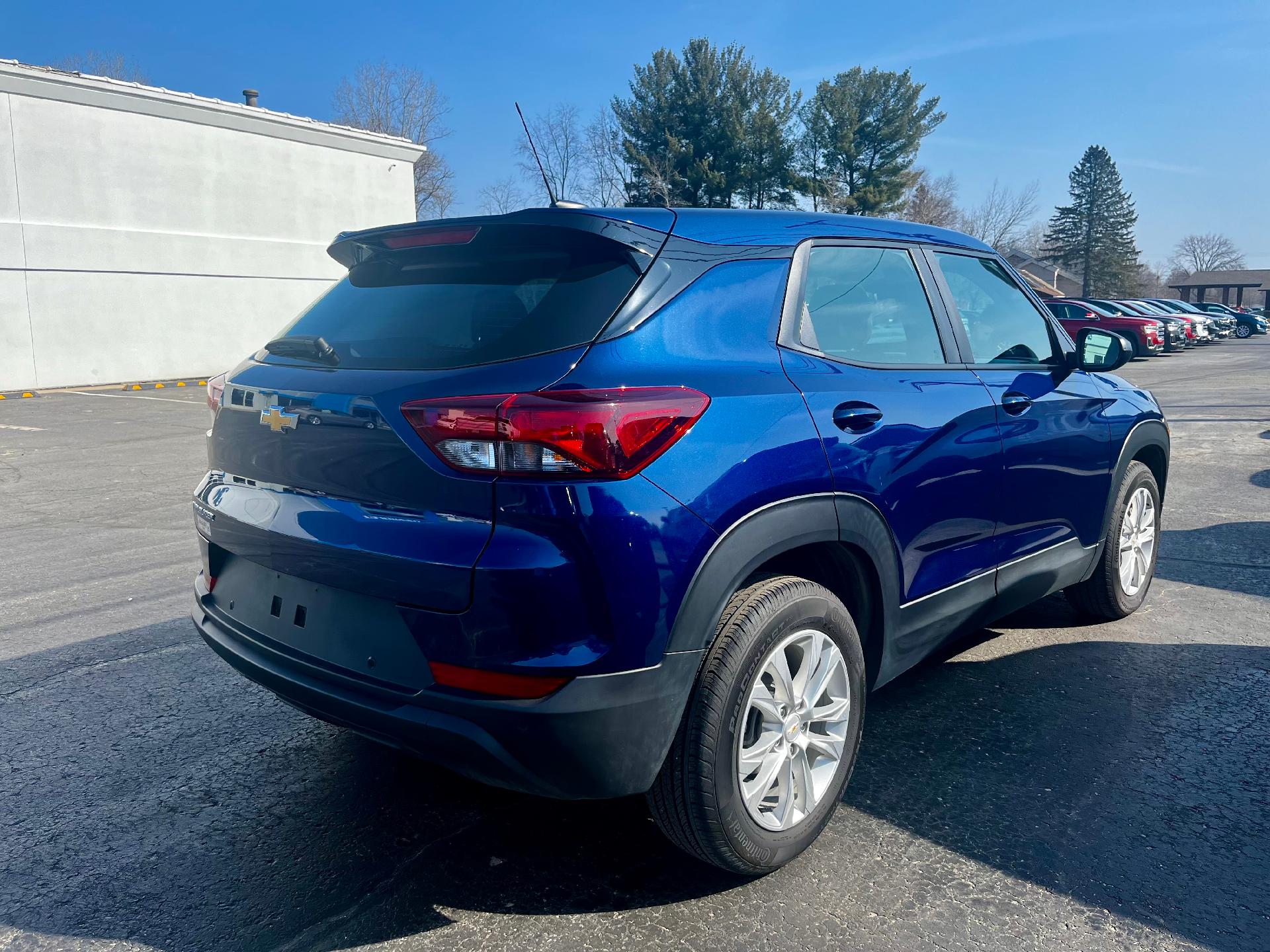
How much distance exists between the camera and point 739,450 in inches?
93.9

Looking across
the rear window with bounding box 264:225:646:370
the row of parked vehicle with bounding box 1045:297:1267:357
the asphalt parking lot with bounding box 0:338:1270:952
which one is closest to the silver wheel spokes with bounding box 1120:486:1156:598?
the asphalt parking lot with bounding box 0:338:1270:952

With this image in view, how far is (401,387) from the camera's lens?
92.7 inches

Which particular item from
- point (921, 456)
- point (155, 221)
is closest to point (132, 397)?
point (155, 221)

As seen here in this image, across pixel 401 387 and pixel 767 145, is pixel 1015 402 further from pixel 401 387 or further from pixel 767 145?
pixel 767 145

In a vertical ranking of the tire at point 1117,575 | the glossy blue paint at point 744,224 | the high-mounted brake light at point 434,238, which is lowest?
the tire at point 1117,575

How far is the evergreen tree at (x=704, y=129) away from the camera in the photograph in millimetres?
47250

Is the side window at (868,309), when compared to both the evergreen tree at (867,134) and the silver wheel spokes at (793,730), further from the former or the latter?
the evergreen tree at (867,134)

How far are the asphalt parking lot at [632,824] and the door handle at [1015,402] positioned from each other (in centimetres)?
114

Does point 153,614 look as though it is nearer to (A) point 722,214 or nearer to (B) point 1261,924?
(A) point 722,214

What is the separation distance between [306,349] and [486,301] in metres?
0.66

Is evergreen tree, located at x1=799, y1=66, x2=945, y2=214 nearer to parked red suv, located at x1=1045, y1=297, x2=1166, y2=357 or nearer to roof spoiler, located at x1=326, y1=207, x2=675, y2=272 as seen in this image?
parked red suv, located at x1=1045, y1=297, x2=1166, y2=357

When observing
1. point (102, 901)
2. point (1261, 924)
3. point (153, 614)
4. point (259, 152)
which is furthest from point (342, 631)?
point (259, 152)

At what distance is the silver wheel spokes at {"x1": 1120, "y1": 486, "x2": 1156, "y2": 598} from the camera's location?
15.0 feet

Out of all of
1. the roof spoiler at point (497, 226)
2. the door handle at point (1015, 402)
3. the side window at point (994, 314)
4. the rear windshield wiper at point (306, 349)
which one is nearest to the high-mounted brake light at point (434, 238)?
the roof spoiler at point (497, 226)
